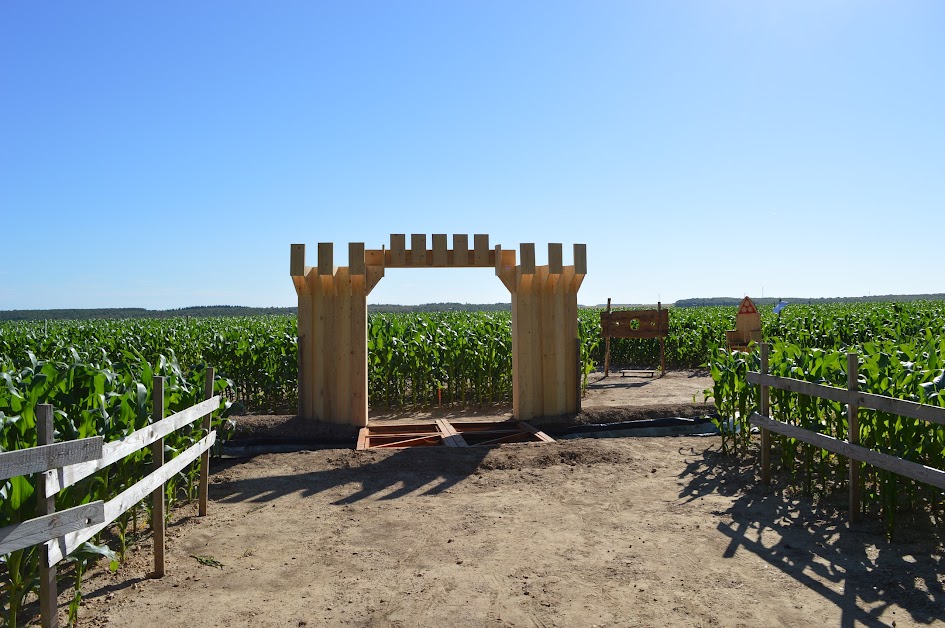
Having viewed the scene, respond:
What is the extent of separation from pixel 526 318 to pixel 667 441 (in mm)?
2999

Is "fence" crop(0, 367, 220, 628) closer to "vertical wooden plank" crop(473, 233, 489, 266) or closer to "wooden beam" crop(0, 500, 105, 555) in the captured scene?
"wooden beam" crop(0, 500, 105, 555)

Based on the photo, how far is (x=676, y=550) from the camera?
5164 millimetres

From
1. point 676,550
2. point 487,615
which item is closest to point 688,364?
point 676,550

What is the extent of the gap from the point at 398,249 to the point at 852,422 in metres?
6.89

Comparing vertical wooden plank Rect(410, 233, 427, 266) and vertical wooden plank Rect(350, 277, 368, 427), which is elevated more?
vertical wooden plank Rect(410, 233, 427, 266)

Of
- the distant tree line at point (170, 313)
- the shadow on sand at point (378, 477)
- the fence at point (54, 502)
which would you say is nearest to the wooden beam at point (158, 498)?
the fence at point (54, 502)

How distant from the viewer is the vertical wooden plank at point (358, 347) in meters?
10.6

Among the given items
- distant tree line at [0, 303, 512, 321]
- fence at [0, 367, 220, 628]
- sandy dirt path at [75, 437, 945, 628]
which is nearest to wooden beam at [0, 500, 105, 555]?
fence at [0, 367, 220, 628]

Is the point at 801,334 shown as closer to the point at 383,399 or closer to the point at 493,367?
the point at 493,367

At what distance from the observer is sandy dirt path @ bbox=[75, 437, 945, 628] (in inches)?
162

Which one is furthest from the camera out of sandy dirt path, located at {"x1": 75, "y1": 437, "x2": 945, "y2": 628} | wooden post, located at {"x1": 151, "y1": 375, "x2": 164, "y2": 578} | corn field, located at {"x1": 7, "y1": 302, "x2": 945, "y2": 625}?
wooden post, located at {"x1": 151, "y1": 375, "x2": 164, "y2": 578}

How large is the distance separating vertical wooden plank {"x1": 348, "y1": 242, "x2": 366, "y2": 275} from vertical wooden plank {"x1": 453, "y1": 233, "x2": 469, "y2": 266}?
4.91 feet

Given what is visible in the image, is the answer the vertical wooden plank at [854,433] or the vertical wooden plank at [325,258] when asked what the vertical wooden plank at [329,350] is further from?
the vertical wooden plank at [854,433]

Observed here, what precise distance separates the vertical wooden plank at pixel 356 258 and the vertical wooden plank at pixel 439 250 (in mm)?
1163
